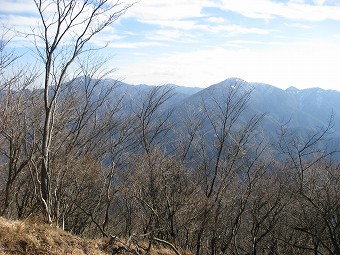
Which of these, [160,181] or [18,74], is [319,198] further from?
[18,74]

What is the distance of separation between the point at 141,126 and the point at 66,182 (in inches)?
179

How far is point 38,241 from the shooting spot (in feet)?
24.1

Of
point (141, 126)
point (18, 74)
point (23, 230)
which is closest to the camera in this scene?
point (23, 230)

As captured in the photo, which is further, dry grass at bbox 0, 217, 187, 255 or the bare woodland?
the bare woodland

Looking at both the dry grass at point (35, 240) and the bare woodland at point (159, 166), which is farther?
the bare woodland at point (159, 166)

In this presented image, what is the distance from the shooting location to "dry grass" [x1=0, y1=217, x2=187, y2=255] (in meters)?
6.87

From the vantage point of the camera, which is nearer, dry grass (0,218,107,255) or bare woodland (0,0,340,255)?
dry grass (0,218,107,255)

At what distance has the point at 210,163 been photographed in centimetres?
1819

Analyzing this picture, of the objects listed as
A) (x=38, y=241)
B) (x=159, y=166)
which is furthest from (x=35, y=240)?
(x=159, y=166)

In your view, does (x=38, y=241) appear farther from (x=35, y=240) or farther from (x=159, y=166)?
(x=159, y=166)

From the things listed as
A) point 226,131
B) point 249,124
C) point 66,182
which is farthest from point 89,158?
point 249,124

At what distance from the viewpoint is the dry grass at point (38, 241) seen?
22.5 ft

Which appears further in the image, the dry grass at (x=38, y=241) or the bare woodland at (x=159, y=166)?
the bare woodland at (x=159, y=166)

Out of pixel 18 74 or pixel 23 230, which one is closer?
pixel 23 230
